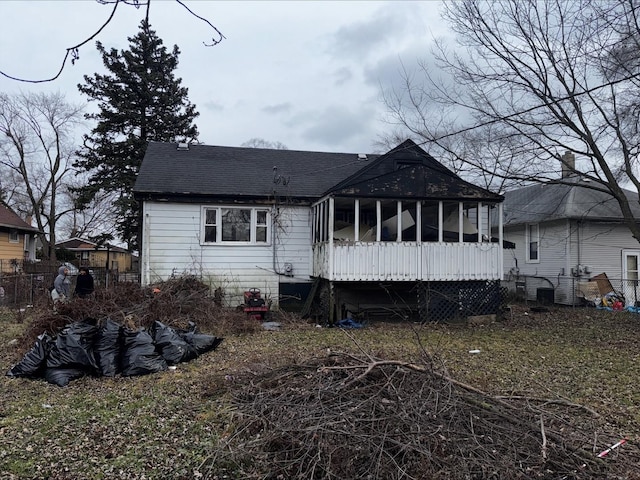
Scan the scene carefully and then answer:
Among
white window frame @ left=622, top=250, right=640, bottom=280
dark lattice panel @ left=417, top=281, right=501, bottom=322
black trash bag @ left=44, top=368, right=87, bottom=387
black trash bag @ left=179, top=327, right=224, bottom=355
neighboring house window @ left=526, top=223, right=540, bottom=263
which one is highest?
neighboring house window @ left=526, top=223, right=540, bottom=263

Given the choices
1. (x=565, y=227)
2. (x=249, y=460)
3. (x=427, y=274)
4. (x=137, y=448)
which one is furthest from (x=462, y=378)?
(x=565, y=227)

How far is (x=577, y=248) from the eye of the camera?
57.0 ft

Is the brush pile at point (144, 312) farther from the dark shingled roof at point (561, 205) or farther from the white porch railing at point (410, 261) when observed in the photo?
the dark shingled roof at point (561, 205)

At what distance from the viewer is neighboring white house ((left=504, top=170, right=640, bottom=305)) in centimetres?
1714

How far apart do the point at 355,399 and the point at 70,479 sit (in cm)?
231

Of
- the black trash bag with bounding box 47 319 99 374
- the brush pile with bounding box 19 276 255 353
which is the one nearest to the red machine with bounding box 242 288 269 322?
the brush pile with bounding box 19 276 255 353

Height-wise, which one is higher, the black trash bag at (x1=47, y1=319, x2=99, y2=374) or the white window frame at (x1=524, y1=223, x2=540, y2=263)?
the white window frame at (x1=524, y1=223, x2=540, y2=263)

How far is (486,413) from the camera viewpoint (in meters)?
4.17

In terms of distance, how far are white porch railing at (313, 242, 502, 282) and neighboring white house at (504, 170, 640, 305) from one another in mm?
6220

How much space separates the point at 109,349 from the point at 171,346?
0.88m

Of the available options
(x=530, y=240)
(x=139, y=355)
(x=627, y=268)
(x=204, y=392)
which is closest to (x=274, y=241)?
(x=139, y=355)

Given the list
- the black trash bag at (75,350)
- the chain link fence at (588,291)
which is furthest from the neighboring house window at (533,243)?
the black trash bag at (75,350)

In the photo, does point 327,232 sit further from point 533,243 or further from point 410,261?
point 533,243

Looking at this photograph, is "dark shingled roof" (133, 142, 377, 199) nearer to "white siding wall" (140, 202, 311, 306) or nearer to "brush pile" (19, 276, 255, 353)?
"white siding wall" (140, 202, 311, 306)
